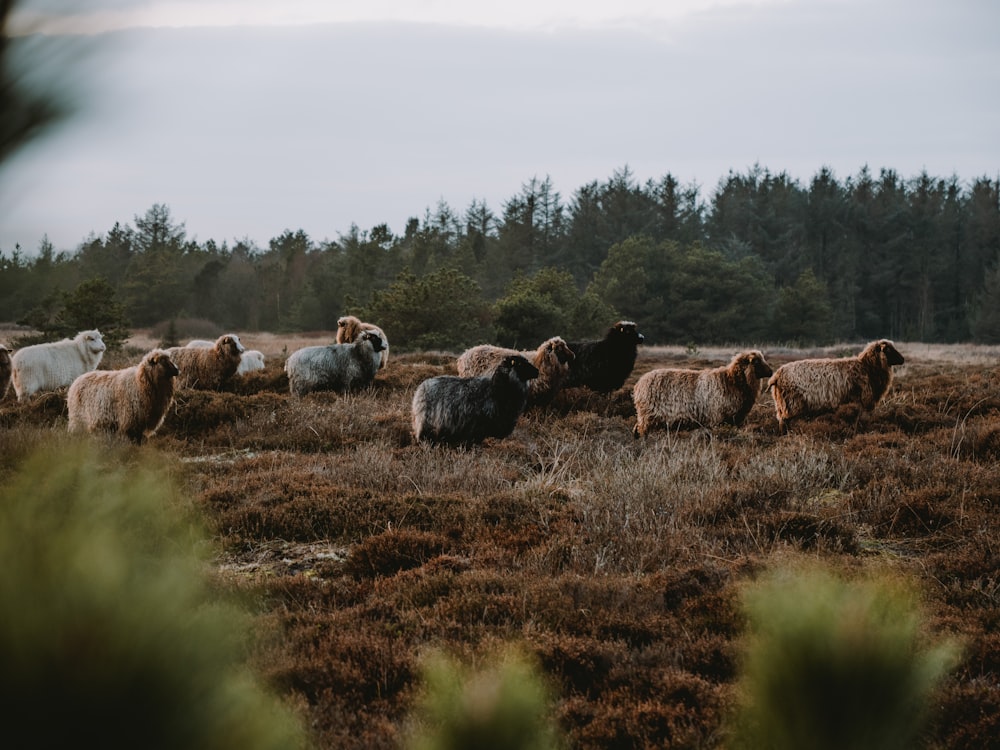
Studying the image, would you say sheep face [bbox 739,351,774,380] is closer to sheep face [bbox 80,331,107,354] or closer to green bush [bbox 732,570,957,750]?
green bush [bbox 732,570,957,750]

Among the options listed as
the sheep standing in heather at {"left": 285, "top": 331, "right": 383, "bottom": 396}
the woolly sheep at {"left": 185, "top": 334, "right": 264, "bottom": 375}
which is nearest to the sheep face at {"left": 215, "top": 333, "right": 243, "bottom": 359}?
the sheep standing in heather at {"left": 285, "top": 331, "right": 383, "bottom": 396}

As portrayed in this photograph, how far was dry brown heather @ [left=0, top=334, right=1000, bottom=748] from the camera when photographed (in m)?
3.71

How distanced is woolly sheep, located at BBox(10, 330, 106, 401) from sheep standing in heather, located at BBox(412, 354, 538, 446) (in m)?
8.04

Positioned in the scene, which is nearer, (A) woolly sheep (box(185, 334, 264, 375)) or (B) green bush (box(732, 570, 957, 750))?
(B) green bush (box(732, 570, 957, 750))

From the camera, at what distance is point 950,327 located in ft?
189

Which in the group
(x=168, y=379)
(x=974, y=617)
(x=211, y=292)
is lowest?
(x=974, y=617)

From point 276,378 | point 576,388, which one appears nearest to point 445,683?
point 576,388

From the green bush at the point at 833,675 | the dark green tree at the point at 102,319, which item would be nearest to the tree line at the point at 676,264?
the dark green tree at the point at 102,319

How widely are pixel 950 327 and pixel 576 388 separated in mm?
→ 54464

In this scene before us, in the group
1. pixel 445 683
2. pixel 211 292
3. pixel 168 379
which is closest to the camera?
pixel 445 683

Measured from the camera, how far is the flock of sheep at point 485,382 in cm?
1019

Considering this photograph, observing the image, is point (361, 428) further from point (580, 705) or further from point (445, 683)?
point (445, 683)

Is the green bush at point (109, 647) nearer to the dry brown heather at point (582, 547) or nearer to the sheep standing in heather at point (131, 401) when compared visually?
the dry brown heather at point (582, 547)

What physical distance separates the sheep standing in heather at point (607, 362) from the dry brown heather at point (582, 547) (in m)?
3.40
